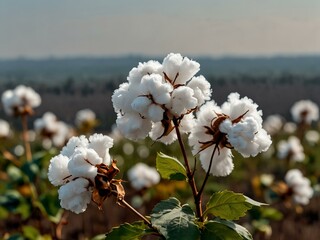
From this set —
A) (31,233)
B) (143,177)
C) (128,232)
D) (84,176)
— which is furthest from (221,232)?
(143,177)

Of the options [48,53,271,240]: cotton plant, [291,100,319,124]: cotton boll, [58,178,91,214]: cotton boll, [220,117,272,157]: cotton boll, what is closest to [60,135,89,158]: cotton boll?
[48,53,271,240]: cotton plant

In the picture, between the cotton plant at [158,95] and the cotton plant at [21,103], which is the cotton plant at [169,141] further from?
the cotton plant at [21,103]

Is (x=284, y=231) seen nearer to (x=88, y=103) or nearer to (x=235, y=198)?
(x=235, y=198)

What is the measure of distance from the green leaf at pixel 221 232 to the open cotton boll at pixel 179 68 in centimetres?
35

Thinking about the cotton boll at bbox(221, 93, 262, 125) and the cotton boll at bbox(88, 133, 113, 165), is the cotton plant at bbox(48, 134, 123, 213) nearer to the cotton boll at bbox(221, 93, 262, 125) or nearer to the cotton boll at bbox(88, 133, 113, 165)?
the cotton boll at bbox(88, 133, 113, 165)

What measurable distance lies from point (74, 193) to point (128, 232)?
17 cm

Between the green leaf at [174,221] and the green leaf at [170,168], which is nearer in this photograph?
the green leaf at [174,221]

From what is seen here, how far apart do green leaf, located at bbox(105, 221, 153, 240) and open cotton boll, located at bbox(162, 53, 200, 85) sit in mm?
358

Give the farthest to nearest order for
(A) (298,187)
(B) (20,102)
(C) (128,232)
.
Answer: (A) (298,187) < (B) (20,102) < (C) (128,232)

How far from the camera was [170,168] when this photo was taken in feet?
5.31

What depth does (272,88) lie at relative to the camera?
55781mm

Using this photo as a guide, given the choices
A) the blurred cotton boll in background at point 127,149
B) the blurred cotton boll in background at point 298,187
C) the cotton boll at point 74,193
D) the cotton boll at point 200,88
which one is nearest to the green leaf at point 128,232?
the cotton boll at point 74,193

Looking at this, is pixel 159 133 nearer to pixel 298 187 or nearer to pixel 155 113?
pixel 155 113

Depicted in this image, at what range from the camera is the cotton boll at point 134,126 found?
1524 mm
